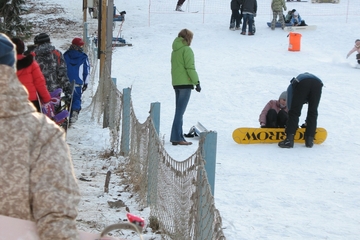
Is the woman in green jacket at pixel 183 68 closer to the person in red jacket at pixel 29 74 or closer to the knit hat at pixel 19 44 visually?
the person in red jacket at pixel 29 74

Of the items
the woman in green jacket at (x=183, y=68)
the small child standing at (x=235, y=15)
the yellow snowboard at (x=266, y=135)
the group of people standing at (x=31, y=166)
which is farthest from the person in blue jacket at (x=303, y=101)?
the small child standing at (x=235, y=15)

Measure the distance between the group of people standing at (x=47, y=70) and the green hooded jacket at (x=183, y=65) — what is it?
1.51m

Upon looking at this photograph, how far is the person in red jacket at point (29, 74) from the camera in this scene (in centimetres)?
680

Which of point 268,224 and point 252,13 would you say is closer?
point 268,224

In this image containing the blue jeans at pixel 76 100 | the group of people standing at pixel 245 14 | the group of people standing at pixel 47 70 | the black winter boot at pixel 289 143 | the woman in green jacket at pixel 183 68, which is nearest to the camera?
the group of people standing at pixel 47 70

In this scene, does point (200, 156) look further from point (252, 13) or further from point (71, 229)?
point (252, 13)

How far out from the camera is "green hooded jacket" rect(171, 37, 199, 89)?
8.59 metres

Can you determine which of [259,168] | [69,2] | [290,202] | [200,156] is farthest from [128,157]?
[69,2]

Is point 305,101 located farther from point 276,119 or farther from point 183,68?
point 183,68

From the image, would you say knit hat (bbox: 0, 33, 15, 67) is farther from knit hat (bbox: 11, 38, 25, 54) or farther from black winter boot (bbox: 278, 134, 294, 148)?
black winter boot (bbox: 278, 134, 294, 148)

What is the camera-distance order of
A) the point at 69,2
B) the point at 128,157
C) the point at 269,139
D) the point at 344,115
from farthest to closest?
the point at 69,2, the point at 344,115, the point at 269,139, the point at 128,157

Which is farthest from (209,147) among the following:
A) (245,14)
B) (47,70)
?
(245,14)

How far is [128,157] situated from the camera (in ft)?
26.0

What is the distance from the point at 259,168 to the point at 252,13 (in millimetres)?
14398
